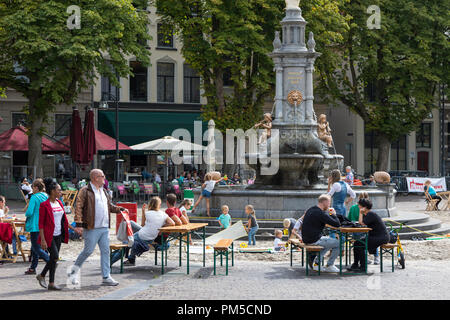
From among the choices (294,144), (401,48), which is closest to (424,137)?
(401,48)

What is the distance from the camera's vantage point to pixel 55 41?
30906 mm

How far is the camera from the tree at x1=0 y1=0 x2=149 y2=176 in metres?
29.4

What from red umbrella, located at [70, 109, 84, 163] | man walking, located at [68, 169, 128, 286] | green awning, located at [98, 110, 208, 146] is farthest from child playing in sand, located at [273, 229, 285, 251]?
green awning, located at [98, 110, 208, 146]

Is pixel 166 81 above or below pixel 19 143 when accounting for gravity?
above

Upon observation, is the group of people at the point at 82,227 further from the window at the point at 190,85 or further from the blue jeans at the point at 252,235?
the window at the point at 190,85

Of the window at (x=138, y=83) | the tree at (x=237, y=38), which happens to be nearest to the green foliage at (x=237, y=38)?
the tree at (x=237, y=38)

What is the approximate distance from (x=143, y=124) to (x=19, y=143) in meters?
12.6

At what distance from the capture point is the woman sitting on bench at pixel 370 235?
12.2 m

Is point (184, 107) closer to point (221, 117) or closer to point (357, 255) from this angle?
point (221, 117)

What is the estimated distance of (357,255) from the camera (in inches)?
485

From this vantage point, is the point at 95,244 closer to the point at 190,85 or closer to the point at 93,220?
the point at 93,220

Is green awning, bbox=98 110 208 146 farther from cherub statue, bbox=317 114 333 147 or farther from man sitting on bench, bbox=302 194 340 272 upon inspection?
man sitting on bench, bbox=302 194 340 272

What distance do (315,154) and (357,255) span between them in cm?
935

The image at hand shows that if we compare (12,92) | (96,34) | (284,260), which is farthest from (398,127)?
(284,260)
